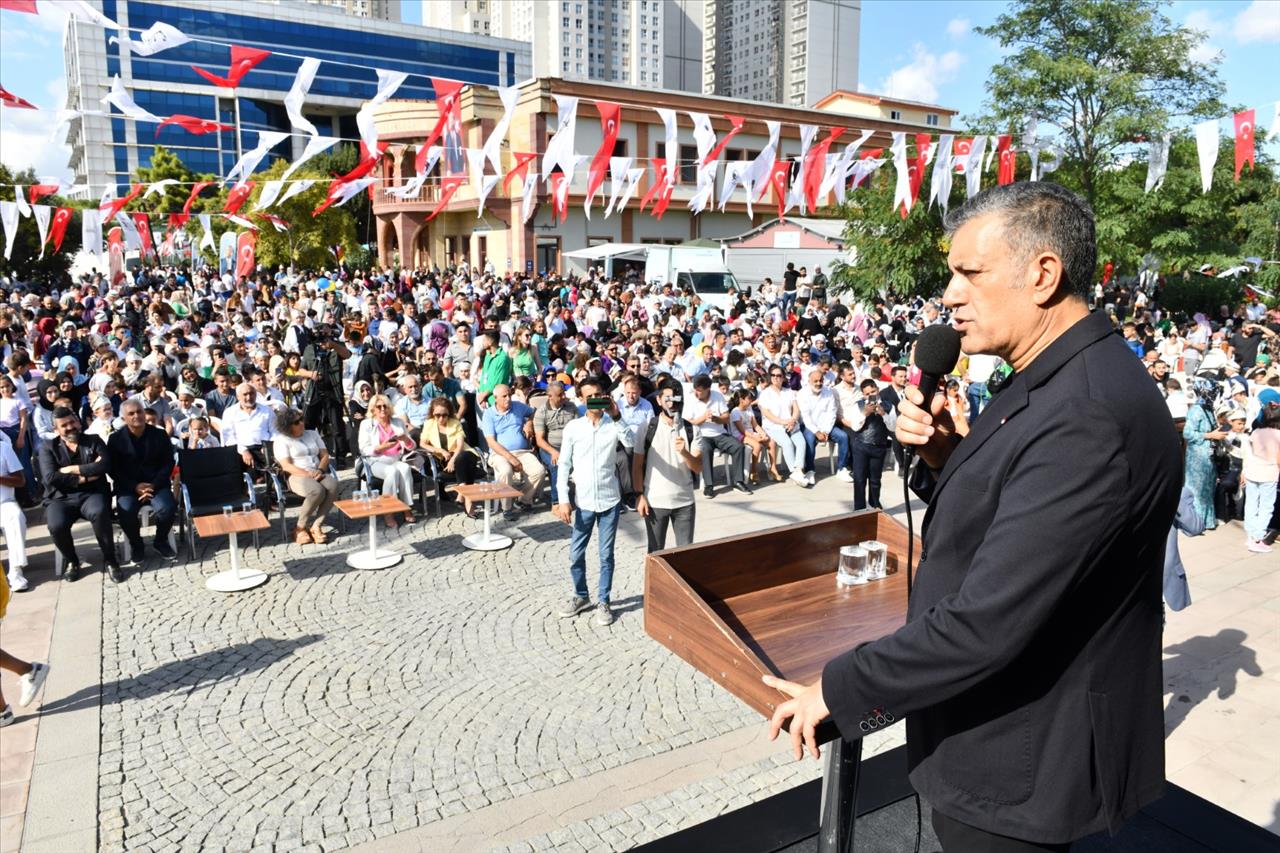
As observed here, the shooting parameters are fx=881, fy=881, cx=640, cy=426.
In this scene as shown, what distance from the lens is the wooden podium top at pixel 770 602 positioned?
Answer: 2092 mm

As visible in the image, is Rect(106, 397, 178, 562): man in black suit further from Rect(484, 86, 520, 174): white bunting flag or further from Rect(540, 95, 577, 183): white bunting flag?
Rect(540, 95, 577, 183): white bunting flag

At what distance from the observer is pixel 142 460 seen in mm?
7930

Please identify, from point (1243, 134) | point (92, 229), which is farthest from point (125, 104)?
point (1243, 134)

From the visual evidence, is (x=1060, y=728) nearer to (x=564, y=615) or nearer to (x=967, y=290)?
(x=967, y=290)

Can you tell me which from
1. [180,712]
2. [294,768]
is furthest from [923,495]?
[180,712]

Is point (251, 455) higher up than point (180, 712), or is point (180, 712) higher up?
point (251, 455)

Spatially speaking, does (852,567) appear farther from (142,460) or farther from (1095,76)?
(1095,76)

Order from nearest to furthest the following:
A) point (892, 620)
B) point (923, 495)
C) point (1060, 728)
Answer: point (1060, 728), point (923, 495), point (892, 620)

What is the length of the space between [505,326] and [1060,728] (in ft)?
49.7

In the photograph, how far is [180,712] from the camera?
5246 millimetres

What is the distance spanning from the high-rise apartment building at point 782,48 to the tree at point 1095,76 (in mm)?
90269

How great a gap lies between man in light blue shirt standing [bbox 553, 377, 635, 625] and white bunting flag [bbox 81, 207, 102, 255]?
18801mm

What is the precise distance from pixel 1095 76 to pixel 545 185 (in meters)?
21.6

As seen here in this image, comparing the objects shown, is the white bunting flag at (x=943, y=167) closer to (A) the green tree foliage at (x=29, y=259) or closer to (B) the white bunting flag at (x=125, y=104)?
(B) the white bunting flag at (x=125, y=104)
